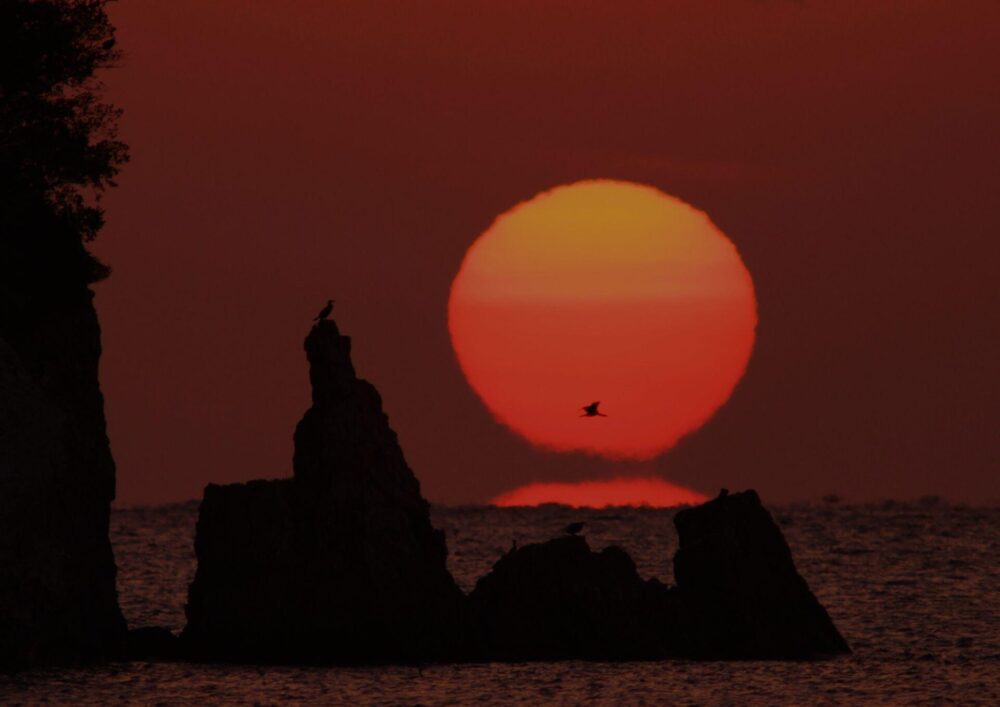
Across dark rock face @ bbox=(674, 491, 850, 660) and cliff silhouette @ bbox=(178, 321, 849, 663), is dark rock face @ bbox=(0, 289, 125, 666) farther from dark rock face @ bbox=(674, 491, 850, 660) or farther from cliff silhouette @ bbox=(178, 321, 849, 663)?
dark rock face @ bbox=(674, 491, 850, 660)

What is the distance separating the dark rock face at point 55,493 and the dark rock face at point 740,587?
15.8 metres

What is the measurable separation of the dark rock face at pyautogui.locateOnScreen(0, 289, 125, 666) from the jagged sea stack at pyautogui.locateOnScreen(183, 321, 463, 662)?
2827mm

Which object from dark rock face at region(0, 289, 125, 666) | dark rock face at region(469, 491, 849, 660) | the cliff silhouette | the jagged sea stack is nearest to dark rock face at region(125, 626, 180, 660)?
the cliff silhouette

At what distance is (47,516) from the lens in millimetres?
57594

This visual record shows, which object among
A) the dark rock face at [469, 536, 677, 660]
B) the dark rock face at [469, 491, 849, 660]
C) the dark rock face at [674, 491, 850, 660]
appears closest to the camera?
the dark rock face at [469, 536, 677, 660]

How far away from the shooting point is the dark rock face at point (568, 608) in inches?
2443

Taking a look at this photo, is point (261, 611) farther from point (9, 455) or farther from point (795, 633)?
point (795, 633)

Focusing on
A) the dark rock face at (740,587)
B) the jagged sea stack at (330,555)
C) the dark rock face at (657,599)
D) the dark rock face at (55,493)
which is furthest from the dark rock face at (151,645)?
the dark rock face at (740,587)

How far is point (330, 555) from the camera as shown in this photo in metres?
60.8

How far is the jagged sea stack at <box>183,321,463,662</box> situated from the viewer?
2391 inches

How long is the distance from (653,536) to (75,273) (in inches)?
4725

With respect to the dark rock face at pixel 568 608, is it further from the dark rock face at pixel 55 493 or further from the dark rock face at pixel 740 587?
the dark rock face at pixel 55 493

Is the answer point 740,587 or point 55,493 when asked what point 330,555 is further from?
point 740,587

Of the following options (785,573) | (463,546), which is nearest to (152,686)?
(785,573)
